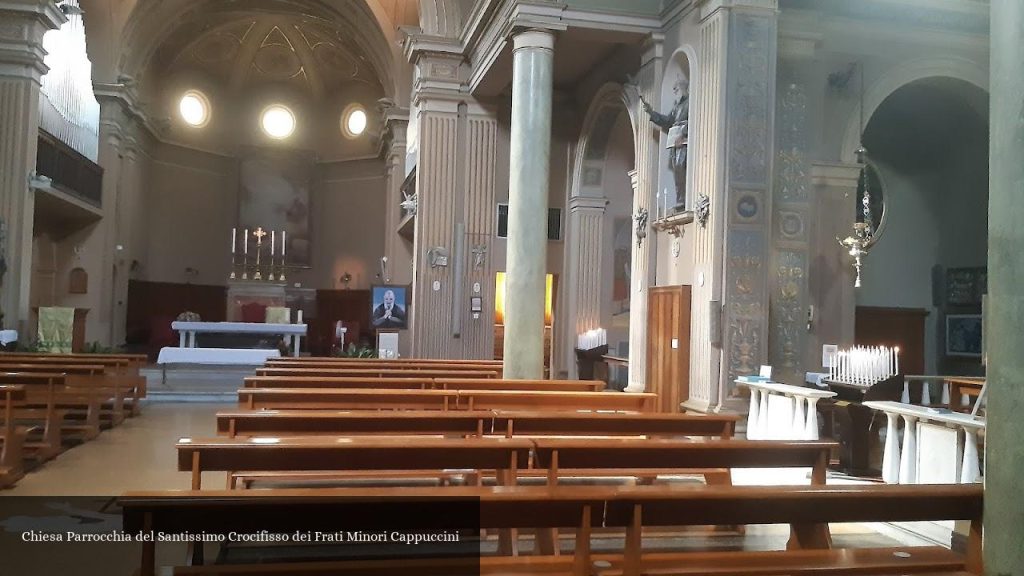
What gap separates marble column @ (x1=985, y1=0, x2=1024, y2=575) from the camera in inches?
116

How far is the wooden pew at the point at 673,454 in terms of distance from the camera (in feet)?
12.1

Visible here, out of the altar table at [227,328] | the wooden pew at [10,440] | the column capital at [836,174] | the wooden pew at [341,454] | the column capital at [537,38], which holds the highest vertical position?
the column capital at [537,38]

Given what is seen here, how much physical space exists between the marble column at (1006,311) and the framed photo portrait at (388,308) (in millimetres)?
12557

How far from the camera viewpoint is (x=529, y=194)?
983 cm

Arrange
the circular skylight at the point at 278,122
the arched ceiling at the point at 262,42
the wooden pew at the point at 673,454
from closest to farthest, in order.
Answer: the wooden pew at the point at 673,454 < the arched ceiling at the point at 262,42 < the circular skylight at the point at 278,122

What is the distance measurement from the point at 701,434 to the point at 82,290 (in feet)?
51.6

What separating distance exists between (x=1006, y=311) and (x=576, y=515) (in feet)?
6.00

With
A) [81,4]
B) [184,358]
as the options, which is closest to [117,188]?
[81,4]

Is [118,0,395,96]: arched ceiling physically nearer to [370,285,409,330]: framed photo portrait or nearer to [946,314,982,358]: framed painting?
[370,285,409,330]: framed photo portrait

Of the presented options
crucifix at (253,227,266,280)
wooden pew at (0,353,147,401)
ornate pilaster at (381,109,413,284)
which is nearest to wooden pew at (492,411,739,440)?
wooden pew at (0,353,147,401)

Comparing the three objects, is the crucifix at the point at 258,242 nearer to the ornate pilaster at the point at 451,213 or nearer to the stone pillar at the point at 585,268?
the ornate pilaster at the point at 451,213

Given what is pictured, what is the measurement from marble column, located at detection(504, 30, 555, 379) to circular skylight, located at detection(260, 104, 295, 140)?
1531 centimetres

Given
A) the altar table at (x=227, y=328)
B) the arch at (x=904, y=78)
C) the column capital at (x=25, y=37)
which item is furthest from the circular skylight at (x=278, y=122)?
the arch at (x=904, y=78)

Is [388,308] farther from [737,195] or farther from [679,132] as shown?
[737,195]
